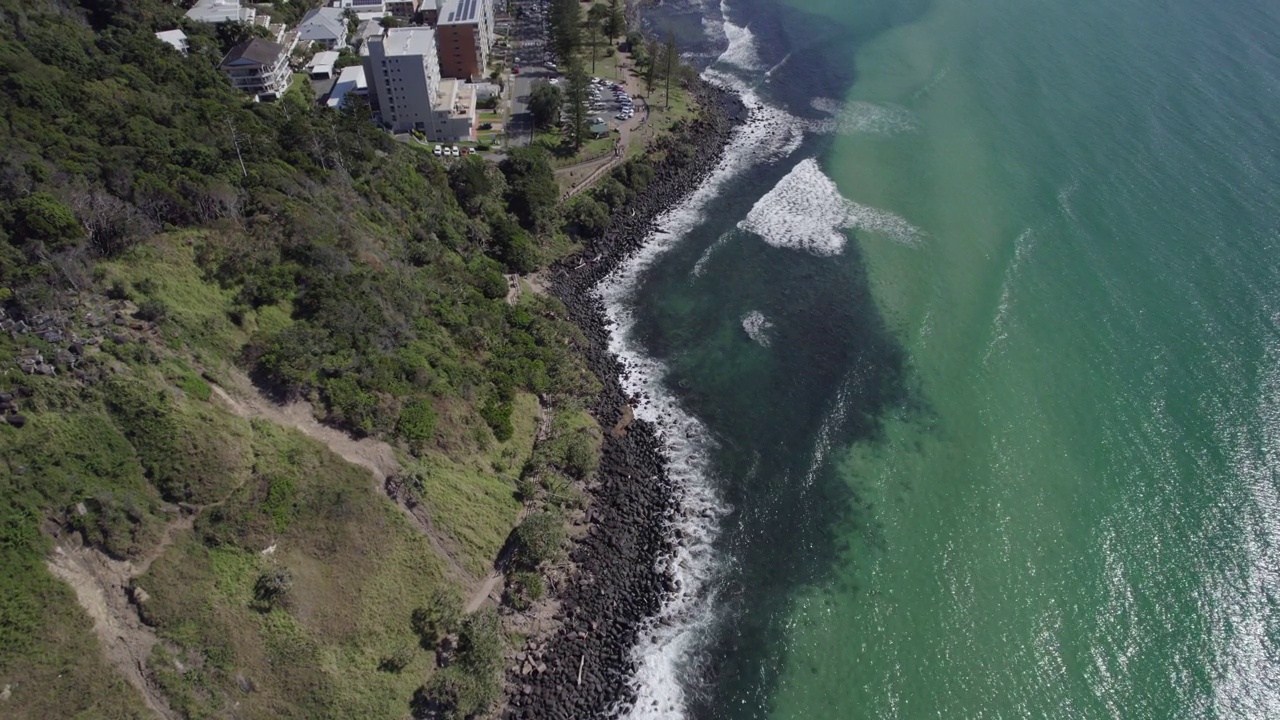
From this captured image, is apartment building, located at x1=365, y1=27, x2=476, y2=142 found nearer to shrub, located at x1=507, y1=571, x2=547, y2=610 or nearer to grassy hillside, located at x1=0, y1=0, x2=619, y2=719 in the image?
grassy hillside, located at x1=0, y1=0, x2=619, y2=719

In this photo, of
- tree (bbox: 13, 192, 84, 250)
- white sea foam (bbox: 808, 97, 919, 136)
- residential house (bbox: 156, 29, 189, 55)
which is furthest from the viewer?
white sea foam (bbox: 808, 97, 919, 136)

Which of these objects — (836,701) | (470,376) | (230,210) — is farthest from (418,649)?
(230,210)

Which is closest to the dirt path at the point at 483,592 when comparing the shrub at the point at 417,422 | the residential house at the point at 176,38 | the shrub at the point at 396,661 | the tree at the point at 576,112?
the shrub at the point at 396,661

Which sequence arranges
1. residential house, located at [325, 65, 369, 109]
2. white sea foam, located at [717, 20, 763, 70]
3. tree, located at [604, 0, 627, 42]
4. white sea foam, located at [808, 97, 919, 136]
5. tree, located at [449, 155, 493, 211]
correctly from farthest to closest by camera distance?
1. white sea foam, located at [717, 20, 763, 70]
2. tree, located at [604, 0, 627, 42]
3. white sea foam, located at [808, 97, 919, 136]
4. residential house, located at [325, 65, 369, 109]
5. tree, located at [449, 155, 493, 211]

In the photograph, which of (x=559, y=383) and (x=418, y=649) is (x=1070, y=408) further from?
(x=418, y=649)

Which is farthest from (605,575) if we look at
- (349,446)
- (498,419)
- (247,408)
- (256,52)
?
(256,52)

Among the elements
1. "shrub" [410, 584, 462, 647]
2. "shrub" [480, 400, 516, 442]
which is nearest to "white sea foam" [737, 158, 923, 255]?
"shrub" [480, 400, 516, 442]
